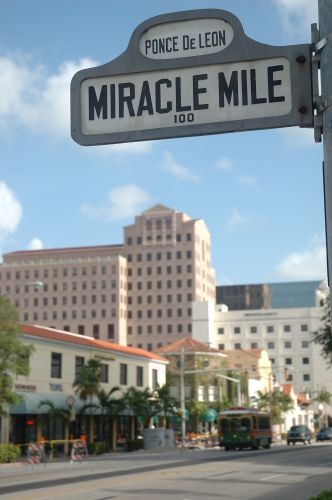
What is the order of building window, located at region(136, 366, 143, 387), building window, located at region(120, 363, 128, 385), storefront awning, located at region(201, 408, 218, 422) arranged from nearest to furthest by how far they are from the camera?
building window, located at region(120, 363, 128, 385) < building window, located at region(136, 366, 143, 387) < storefront awning, located at region(201, 408, 218, 422)

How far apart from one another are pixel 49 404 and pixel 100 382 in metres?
9.89

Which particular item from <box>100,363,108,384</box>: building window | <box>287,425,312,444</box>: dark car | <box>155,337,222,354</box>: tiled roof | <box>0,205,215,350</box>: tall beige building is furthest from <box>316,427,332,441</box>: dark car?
<box>0,205,215,350</box>: tall beige building

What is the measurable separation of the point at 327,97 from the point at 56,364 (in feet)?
166

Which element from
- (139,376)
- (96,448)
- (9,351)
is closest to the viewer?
(9,351)

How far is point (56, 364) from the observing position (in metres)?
53.0

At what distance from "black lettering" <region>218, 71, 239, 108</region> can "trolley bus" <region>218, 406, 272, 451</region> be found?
52.6 meters

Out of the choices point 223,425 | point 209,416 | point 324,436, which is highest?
point 209,416

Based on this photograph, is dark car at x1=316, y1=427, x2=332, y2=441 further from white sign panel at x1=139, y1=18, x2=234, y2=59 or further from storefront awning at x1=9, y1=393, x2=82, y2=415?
white sign panel at x1=139, y1=18, x2=234, y2=59

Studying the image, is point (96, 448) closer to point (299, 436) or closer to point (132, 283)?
point (299, 436)

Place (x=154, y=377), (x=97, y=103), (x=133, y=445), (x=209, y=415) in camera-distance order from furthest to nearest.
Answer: (x=209, y=415) < (x=154, y=377) < (x=133, y=445) < (x=97, y=103)

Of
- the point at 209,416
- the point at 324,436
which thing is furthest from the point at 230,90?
the point at 324,436

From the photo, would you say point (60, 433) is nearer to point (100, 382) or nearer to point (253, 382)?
point (100, 382)

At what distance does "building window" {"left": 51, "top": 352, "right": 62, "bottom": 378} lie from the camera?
5247 cm

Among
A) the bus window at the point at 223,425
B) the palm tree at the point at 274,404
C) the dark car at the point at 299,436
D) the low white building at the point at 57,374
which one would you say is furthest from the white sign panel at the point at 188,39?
the palm tree at the point at 274,404
